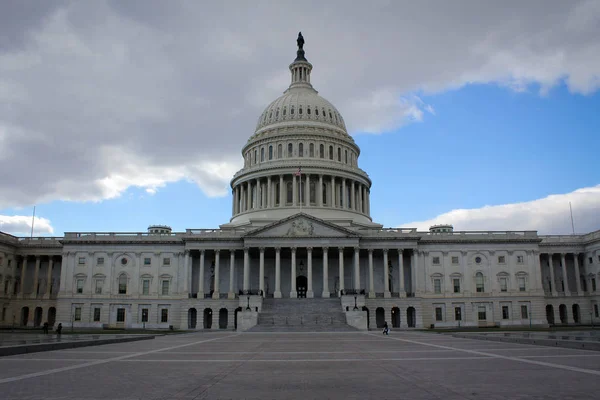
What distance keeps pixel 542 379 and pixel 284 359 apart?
11.9m

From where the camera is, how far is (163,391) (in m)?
15.0

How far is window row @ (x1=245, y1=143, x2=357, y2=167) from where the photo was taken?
362 ft

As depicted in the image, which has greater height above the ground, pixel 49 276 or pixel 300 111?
pixel 300 111

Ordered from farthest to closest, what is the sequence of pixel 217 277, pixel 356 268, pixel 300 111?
1. pixel 300 111
2. pixel 217 277
3. pixel 356 268

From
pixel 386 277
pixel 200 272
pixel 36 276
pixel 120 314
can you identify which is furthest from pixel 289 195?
pixel 36 276

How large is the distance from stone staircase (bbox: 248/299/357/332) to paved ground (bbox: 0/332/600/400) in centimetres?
4088

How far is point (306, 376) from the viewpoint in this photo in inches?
725

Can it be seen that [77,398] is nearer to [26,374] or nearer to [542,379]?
[26,374]

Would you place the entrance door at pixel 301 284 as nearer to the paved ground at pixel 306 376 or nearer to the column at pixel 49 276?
the column at pixel 49 276

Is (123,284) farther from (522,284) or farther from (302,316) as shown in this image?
(522,284)

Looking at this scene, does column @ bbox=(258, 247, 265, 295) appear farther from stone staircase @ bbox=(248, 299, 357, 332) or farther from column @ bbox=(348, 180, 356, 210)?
column @ bbox=(348, 180, 356, 210)

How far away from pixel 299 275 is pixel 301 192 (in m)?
18.7

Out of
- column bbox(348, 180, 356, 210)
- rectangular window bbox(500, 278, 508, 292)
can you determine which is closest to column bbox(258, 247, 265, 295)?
column bbox(348, 180, 356, 210)

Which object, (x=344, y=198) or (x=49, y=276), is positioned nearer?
(x=49, y=276)
